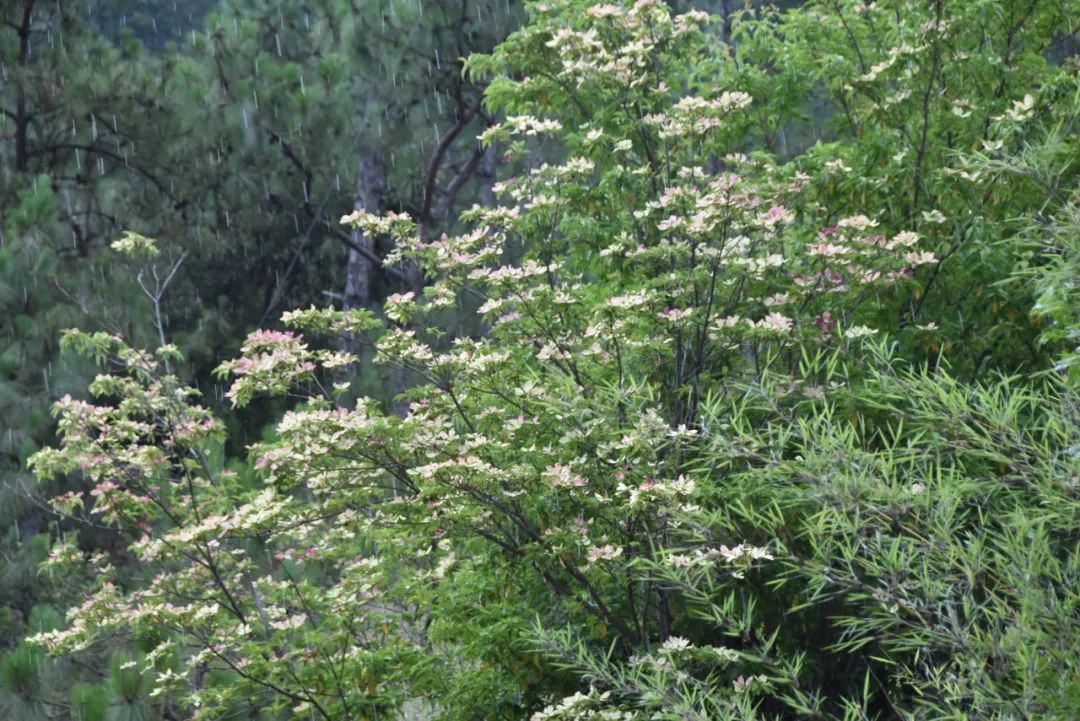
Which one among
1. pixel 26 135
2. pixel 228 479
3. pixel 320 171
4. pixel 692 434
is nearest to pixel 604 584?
pixel 692 434

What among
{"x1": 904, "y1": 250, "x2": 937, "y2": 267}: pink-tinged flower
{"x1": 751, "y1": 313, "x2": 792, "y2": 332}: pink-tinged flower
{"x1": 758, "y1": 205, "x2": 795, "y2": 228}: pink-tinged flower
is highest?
{"x1": 758, "y1": 205, "x2": 795, "y2": 228}: pink-tinged flower

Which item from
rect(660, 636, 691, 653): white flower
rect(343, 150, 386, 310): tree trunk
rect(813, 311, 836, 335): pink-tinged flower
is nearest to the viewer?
rect(660, 636, 691, 653): white flower

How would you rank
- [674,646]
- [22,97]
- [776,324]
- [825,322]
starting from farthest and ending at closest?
[22,97] < [825,322] < [776,324] < [674,646]

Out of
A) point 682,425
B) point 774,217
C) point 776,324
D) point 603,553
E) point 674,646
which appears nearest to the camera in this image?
point 682,425

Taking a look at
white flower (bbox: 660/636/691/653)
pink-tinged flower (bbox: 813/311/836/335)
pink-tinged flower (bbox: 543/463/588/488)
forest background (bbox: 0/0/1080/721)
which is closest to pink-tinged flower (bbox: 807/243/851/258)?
forest background (bbox: 0/0/1080/721)

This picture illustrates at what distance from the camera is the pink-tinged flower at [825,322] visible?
4.13 metres

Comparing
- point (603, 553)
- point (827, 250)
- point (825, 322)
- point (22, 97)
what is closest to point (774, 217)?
point (827, 250)

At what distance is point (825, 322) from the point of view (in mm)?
4148

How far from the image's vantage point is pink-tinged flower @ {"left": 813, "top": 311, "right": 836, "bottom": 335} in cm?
413

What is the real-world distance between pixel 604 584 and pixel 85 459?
7.30ft

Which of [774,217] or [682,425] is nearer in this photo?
[682,425]

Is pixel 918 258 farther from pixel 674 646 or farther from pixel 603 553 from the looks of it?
pixel 674 646

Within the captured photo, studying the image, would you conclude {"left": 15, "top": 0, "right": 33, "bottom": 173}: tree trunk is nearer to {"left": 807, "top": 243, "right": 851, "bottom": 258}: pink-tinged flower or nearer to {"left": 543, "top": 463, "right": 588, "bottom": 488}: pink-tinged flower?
{"left": 543, "top": 463, "right": 588, "bottom": 488}: pink-tinged flower

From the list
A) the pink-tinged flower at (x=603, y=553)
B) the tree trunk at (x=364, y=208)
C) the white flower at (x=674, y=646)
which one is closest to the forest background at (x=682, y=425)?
the white flower at (x=674, y=646)
